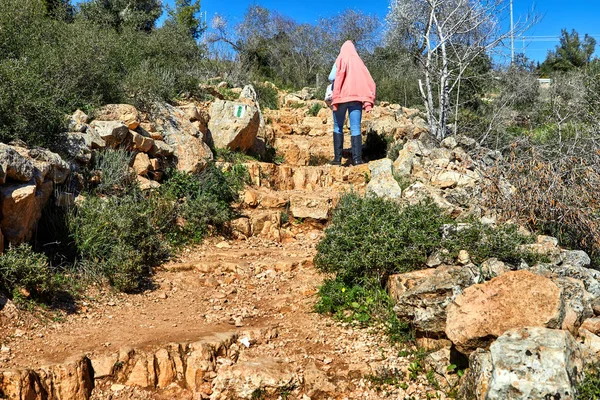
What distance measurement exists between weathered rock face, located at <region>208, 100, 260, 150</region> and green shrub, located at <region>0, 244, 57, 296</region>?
4.46 meters

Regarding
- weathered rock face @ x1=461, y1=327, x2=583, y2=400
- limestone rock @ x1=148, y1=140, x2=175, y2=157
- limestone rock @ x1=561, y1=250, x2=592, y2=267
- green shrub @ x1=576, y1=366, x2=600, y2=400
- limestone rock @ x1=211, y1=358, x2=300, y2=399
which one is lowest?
limestone rock @ x1=211, y1=358, x2=300, y2=399

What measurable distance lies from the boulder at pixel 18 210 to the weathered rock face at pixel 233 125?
13.5ft

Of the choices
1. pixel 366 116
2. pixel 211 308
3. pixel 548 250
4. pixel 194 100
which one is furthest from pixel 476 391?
pixel 366 116

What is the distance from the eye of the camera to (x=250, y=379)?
3.75 metres

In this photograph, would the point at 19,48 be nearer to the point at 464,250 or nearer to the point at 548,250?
the point at 464,250

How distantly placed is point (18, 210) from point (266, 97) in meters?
8.40

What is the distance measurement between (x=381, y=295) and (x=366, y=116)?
22.9 ft

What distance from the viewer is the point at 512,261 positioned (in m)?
4.65

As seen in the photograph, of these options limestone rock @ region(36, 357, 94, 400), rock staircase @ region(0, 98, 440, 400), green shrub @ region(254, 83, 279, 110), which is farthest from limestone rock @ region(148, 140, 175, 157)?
green shrub @ region(254, 83, 279, 110)

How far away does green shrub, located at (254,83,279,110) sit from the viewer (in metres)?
12.2

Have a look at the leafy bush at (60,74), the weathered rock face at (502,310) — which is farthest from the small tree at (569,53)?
the weathered rock face at (502,310)

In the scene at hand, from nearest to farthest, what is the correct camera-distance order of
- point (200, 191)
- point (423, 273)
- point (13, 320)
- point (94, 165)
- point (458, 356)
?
point (458, 356)
point (13, 320)
point (423, 273)
point (94, 165)
point (200, 191)

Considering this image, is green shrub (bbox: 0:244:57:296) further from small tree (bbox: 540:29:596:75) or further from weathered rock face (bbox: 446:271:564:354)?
small tree (bbox: 540:29:596:75)

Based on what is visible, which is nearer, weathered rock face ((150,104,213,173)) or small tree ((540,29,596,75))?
weathered rock face ((150,104,213,173))
